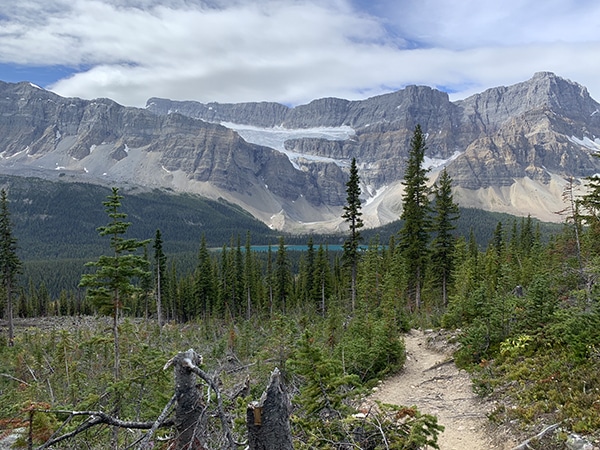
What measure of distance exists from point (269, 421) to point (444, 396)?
9.76 metres

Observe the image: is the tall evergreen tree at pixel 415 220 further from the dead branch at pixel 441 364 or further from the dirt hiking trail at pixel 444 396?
the dead branch at pixel 441 364

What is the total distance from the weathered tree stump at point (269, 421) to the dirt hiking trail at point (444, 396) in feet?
20.7

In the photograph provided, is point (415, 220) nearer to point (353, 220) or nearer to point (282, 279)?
point (353, 220)

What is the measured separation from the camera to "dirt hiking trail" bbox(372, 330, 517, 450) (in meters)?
8.35

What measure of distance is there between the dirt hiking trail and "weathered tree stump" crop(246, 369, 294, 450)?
6.30 m

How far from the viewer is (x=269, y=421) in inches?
122

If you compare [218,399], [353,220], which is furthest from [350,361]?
[353,220]

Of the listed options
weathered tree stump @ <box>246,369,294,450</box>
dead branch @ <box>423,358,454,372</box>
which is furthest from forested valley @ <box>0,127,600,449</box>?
dead branch @ <box>423,358,454,372</box>

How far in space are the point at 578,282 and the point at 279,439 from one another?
1700cm

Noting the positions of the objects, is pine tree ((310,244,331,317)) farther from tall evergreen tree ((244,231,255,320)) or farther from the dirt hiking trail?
the dirt hiking trail

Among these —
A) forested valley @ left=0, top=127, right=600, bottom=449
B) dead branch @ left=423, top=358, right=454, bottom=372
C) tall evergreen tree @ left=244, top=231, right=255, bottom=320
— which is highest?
forested valley @ left=0, top=127, right=600, bottom=449

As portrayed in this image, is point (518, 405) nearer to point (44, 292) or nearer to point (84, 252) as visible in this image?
point (44, 292)

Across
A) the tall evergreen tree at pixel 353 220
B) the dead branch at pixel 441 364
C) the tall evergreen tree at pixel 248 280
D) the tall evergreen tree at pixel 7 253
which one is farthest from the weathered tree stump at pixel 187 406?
the tall evergreen tree at pixel 248 280

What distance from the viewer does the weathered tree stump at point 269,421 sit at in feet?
10.1
